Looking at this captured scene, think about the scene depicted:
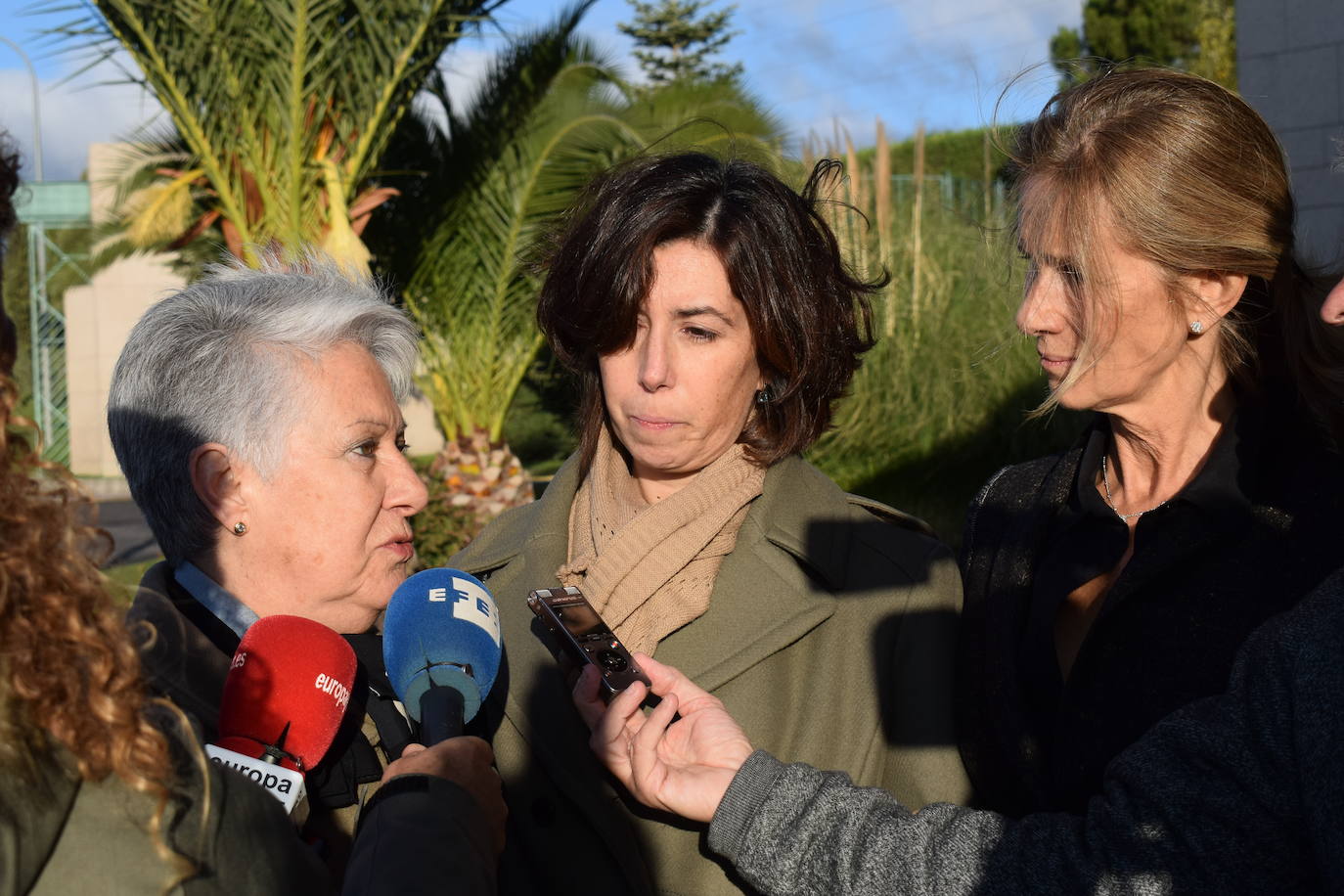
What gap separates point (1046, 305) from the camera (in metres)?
2.29

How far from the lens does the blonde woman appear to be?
2.07 m

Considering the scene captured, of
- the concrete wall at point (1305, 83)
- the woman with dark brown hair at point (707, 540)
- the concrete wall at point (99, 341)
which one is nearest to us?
the woman with dark brown hair at point (707, 540)

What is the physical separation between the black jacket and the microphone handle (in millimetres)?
1013

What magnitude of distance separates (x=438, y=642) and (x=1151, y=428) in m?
1.35

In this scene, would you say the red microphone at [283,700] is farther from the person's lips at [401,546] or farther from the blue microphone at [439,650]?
the person's lips at [401,546]

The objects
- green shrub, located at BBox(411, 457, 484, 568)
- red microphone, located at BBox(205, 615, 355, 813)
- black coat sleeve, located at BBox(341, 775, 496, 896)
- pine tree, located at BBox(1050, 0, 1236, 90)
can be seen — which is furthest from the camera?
pine tree, located at BBox(1050, 0, 1236, 90)

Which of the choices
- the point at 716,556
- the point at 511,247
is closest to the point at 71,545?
the point at 716,556

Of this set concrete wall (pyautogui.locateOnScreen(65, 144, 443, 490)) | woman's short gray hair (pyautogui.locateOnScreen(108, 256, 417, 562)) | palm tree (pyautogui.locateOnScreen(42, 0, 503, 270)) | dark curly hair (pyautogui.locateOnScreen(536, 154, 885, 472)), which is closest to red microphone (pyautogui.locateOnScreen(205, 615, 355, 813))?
woman's short gray hair (pyautogui.locateOnScreen(108, 256, 417, 562))

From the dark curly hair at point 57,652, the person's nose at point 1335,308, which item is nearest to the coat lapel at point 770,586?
the person's nose at point 1335,308

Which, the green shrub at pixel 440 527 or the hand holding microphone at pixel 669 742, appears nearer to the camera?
the hand holding microphone at pixel 669 742

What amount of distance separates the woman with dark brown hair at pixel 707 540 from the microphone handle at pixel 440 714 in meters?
0.57

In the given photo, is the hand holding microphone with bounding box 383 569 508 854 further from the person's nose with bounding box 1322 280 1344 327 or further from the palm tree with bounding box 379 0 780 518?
the palm tree with bounding box 379 0 780 518

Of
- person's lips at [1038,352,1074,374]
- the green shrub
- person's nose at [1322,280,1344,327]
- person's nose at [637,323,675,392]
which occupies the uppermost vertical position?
person's nose at [1322,280,1344,327]

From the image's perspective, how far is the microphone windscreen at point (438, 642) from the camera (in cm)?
191
